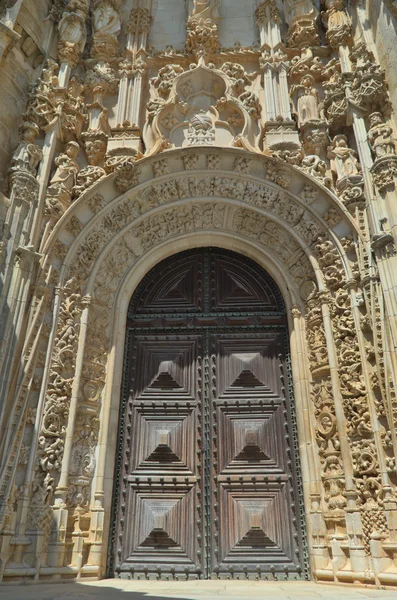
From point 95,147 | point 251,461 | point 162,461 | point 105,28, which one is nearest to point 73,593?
point 162,461

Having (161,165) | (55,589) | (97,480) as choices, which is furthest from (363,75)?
(55,589)

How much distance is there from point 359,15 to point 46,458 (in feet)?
25.8

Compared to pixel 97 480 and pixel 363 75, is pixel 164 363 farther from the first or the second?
pixel 363 75

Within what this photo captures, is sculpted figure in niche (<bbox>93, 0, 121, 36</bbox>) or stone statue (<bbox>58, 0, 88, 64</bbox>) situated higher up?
sculpted figure in niche (<bbox>93, 0, 121, 36</bbox>)

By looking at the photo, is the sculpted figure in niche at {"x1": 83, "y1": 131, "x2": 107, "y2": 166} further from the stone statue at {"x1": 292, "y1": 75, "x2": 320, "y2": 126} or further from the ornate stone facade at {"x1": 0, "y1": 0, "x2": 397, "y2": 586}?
the stone statue at {"x1": 292, "y1": 75, "x2": 320, "y2": 126}

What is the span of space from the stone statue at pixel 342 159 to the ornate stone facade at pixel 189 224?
3 centimetres

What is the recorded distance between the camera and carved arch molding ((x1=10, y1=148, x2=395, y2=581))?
5.17 m

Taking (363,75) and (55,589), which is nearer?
(55,589)

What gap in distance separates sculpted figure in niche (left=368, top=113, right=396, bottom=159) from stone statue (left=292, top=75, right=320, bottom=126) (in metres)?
0.95

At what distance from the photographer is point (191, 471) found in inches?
241

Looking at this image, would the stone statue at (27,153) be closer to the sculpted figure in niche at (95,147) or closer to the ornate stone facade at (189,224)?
the ornate stone facade at (189,224)

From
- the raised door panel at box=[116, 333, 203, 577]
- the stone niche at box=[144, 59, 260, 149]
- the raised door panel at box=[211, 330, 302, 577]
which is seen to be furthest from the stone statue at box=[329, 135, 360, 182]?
the raised door panel at box=[116, 333, 203, 577]

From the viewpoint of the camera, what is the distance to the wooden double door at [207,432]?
224 inches

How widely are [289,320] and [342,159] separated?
2.40 metres
